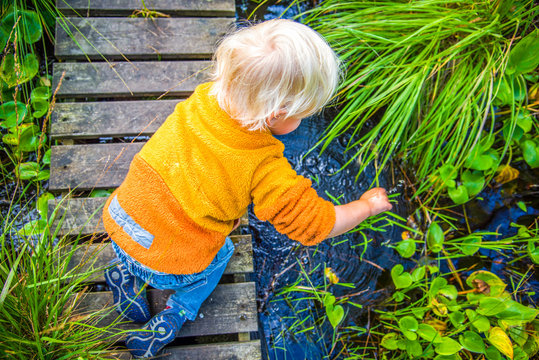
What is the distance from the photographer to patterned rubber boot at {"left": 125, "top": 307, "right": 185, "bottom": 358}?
1.28 m

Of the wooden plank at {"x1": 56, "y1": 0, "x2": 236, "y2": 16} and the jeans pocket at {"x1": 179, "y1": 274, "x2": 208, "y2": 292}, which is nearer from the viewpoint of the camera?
the jeans pocket at {"x1": 179, "y1": 274, "x2": 208, "y2": 292}

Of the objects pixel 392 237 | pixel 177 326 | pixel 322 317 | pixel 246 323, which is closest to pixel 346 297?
pixel 322 317

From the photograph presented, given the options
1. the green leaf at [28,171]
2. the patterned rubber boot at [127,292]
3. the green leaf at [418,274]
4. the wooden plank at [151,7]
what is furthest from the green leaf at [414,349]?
the green leaf at [28,171]

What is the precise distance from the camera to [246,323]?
57.2 inches

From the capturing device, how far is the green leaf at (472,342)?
4.58ft

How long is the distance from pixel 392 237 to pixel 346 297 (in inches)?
15.7

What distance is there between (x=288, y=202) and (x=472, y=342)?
3.60 ft

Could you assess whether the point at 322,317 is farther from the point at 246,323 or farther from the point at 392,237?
the point at 392,237

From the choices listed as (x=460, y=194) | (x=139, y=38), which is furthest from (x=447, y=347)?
(x=139, y=38)

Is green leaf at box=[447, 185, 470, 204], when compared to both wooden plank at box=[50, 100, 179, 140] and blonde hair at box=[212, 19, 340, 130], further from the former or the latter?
wooden plank at box=[50, 100, 179, 140]

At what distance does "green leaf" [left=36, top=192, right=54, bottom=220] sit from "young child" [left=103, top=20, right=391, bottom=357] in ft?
1.79

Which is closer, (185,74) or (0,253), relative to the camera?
(0,253)

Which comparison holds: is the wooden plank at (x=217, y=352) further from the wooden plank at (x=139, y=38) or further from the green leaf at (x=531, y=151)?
the green leaf at (x=531, y=151)

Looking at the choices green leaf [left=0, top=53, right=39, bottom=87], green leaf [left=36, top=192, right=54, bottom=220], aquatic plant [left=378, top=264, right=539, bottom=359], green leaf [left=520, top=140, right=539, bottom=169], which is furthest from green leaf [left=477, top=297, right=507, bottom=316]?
green leaf [left=0, top=53, right=39, bottom=87]
